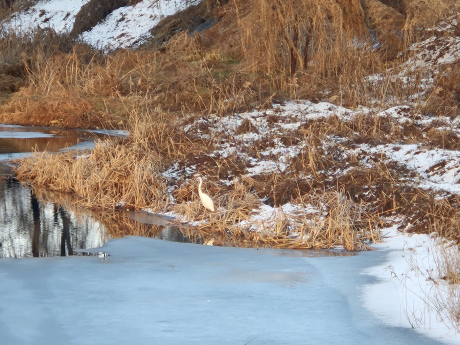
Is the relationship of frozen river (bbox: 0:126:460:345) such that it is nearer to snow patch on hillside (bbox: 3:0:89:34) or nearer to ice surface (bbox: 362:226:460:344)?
ice surface (bbox: 362:226:460:344)

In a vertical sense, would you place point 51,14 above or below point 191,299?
above

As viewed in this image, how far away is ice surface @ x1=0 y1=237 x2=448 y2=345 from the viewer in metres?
4.48

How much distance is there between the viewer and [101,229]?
8156 millimetres

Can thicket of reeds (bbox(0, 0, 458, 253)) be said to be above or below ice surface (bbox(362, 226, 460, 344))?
above

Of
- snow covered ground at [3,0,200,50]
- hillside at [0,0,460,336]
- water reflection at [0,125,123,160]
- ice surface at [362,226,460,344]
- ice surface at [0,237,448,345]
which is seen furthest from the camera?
snow covered ground at [3,0,200,50]

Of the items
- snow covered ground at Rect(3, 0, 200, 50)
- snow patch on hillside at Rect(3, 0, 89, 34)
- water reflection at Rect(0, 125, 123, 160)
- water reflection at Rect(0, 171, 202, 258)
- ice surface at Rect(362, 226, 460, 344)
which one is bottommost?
ice surface at Rect(362, 226, 460, 344)

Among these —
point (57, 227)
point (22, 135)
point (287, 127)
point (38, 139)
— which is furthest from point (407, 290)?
point (22, 135)

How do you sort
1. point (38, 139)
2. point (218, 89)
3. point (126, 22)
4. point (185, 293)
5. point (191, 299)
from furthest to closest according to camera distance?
point (126, 22) → point (38, 139) → point (218, 89) → point (185, 293) → point (191, 299)

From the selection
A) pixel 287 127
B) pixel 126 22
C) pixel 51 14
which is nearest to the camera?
pixel 287 127

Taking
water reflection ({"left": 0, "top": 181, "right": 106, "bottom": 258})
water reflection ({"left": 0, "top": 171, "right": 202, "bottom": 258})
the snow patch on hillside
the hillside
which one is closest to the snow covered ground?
the snow patch on hillside

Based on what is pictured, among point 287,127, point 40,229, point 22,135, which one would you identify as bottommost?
point 40,229

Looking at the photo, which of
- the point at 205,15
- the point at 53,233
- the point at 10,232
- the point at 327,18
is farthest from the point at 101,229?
the point at 205,15

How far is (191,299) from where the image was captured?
17.1ft

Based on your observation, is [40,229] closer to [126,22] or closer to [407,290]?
[407,290]
